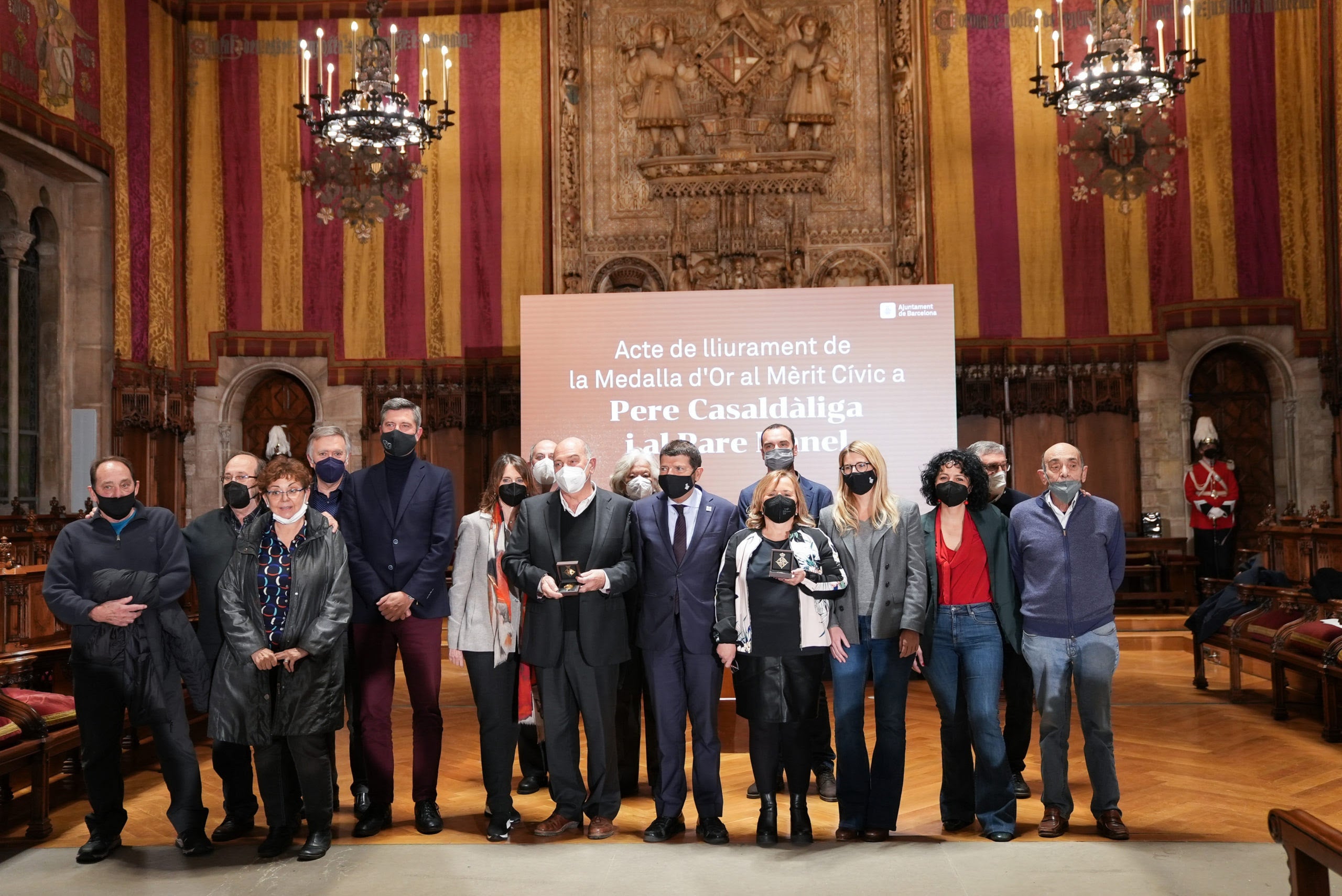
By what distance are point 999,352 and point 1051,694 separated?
23.6ft

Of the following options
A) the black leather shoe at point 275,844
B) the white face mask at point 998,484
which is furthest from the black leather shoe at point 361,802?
the white face mask at point 998,484

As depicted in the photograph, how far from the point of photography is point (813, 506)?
4.57 m

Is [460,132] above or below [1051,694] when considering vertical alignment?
above

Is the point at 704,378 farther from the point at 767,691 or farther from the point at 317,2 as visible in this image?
the point at 317,2

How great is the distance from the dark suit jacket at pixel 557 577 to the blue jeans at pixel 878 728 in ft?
2.59

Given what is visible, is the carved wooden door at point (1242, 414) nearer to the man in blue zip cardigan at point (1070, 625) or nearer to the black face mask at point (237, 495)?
the man in blue zip cardigan at point (1070, 625)

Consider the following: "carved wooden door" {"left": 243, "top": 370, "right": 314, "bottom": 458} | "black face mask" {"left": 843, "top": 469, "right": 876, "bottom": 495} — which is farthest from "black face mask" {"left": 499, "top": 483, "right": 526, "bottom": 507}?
"carved wooden door" {"left": 243, "top": 370, "right": 314, "bottom": 458}

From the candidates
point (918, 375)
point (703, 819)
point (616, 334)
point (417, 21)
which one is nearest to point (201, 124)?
point (417, 21)

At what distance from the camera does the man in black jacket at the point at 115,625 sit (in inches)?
148

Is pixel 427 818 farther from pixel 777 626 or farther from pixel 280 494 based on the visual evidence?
pixel 777 626

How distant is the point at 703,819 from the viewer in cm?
387

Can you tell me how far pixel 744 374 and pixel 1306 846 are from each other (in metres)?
5.38

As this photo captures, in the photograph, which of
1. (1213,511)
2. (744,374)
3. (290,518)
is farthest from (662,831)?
(1213,511)

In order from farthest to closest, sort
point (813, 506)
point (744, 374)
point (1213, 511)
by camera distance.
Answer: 1. point (1213, 511)
2. point (744, 374)
3. point (813, 506)
